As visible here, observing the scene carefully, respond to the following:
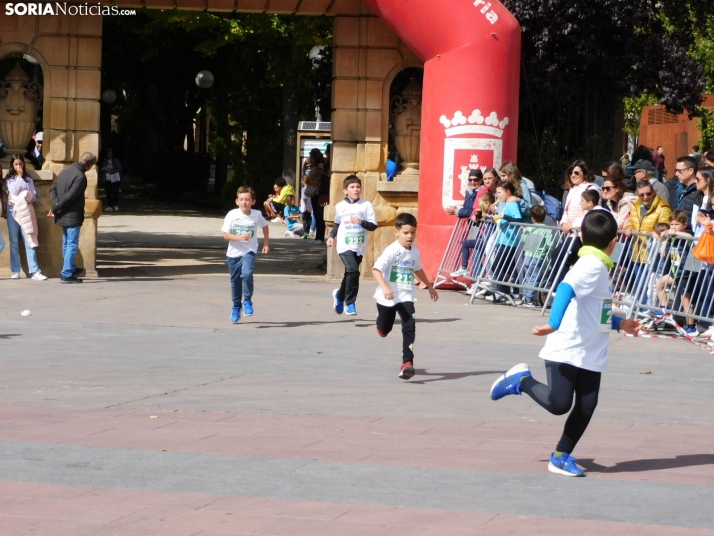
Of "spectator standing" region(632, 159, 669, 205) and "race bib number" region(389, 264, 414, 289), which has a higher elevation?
"spectator standing" region(632, 159, 669, 205)

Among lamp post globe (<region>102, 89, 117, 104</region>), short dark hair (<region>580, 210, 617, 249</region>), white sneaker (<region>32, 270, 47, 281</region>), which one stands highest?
lamp post globe (<region>102, 89, 117, 104</region>)

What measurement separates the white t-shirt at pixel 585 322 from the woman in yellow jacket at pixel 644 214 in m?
6.06

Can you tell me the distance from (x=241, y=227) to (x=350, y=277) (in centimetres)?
135

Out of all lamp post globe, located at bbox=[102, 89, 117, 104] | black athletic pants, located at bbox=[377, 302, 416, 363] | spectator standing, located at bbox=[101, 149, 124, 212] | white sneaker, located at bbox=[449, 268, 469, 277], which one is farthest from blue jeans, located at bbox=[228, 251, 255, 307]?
lamp post globe, located at bbox=[102, 89, 117, 104]

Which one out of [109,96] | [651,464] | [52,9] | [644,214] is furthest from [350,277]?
[109,96]

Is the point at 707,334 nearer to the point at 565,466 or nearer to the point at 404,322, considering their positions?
the point at 404,322

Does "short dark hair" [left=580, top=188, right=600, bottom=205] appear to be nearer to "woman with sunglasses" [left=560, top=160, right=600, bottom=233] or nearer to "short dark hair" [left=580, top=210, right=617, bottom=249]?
"woman with sunglasses" [left=560, top=160, right=600, bottom=233]

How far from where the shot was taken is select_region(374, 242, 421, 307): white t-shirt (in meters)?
9.66

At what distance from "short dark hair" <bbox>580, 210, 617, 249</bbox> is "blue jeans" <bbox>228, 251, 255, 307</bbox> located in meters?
6.10

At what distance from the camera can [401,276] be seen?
9.71 meters

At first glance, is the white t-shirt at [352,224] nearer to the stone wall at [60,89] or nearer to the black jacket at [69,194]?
the black jacket at [69,194]

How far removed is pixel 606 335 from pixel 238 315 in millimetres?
6301

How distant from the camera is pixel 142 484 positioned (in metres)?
6.03

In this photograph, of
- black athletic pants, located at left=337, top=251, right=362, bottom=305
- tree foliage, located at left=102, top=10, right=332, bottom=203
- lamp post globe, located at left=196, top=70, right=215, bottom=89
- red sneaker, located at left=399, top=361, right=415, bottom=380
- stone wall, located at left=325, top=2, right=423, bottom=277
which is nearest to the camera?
red sneaker, located at left=399, top=361, right=415, bottom=380
